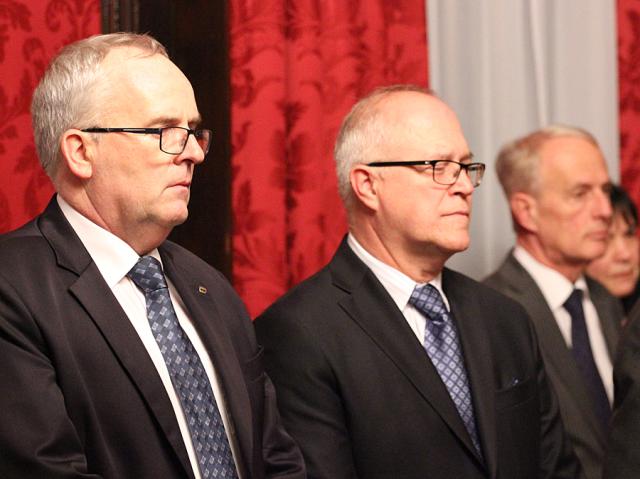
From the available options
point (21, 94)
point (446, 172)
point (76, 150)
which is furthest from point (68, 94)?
point (446, 172)

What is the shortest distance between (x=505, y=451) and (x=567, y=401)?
0.59m

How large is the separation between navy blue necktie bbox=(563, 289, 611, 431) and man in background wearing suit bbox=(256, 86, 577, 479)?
1.43 ft

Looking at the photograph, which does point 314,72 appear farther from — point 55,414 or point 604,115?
point 55,414

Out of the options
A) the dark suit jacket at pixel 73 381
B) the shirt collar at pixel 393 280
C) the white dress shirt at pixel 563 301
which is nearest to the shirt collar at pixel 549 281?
the white dress shirt at pixel 563 301

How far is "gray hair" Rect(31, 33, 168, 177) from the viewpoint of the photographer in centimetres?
208

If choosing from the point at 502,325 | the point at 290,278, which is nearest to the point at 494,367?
the point at 502,325

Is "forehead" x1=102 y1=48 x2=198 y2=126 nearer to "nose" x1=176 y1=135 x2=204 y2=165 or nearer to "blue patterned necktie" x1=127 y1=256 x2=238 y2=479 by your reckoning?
"nose" x1=176 y1=135 x2=204 y2=165

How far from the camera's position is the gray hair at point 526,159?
354cm

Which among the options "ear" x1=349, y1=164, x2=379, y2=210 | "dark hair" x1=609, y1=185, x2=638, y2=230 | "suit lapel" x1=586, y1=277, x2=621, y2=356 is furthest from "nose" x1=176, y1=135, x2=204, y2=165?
"dark hair" x1=609, y1=185, x2=638, y2=230

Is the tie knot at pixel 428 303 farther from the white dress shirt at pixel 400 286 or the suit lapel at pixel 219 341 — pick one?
the suit lapel at pixel 219 341

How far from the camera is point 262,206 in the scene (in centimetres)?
321

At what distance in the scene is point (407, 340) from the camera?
8.32ft

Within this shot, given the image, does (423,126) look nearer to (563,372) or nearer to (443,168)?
(443,168)

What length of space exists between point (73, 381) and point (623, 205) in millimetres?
2562
